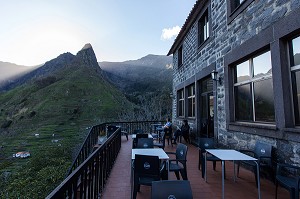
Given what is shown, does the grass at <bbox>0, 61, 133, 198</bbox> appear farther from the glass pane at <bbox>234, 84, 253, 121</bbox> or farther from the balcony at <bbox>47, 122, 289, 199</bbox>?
the glass pane at <bbox>234, 84, 253, 121</bbox>

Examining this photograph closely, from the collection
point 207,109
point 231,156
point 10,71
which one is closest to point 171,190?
point 231,156

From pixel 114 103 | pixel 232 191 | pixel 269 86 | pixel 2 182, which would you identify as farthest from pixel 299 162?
pixel 114 103

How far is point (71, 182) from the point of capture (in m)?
1.72

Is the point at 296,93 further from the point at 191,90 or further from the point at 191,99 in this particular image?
the point at 191,90

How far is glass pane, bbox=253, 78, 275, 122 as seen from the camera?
3768 millimetres

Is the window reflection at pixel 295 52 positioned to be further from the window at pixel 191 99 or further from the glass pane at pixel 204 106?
the window at pixel 191 99

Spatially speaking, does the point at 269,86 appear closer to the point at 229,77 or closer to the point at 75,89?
the point at 229,77

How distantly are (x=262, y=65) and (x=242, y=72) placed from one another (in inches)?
28.3

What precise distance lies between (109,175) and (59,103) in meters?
35.1

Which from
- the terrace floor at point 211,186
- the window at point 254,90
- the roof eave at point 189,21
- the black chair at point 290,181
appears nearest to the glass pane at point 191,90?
the roof eave at point 189,21

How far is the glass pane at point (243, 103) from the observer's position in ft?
14.7

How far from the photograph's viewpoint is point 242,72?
4.76 m

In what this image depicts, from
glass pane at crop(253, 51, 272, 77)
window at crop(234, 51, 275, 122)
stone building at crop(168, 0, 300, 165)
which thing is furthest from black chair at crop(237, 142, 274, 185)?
glass pane at crop(253, 51, 272, 77)

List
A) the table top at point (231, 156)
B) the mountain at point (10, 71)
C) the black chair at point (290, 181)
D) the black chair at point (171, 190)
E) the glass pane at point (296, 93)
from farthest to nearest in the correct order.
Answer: the mountain at point (10, 71) → the glass pane at point (296, 93) → the table top at point (231, 156) → the black chair at point (290, 181) → the black chair at point (171, 190)
